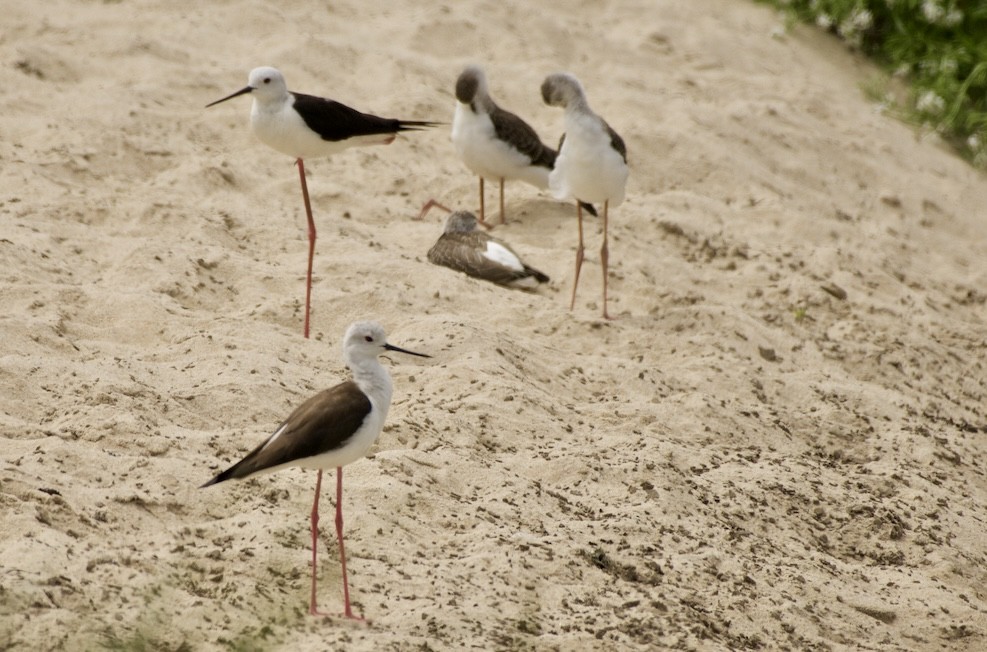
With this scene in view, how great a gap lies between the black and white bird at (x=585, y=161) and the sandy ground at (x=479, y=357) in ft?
1.46

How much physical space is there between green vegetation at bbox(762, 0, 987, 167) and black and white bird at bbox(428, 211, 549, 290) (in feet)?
14.6

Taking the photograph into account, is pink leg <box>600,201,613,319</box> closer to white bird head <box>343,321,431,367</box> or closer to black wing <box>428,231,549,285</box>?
black wing <box>428,231,549,285</box>

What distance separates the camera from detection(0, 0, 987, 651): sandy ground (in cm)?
415

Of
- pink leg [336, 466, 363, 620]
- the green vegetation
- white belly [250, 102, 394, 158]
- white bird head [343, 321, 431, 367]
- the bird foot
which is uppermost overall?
the green vegetation

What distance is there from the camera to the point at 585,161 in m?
6.54

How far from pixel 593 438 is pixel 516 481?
55 centimetres

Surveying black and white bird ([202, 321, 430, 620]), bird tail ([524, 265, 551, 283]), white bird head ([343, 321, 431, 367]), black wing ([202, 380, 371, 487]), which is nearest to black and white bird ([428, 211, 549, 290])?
bird tail ([524, 265, 551, 283])

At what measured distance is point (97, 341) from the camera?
207 inches

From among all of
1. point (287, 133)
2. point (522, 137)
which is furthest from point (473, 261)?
point (522, 137)

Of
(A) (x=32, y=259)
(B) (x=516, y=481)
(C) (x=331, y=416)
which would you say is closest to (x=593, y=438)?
(B) (x=516, y=481)

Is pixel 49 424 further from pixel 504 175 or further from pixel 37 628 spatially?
pixel 504 175

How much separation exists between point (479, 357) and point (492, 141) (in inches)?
90.2

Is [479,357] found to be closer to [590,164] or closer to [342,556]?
[590,164]

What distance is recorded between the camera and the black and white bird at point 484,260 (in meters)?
6.61
